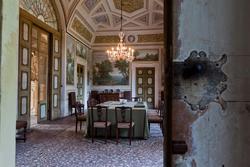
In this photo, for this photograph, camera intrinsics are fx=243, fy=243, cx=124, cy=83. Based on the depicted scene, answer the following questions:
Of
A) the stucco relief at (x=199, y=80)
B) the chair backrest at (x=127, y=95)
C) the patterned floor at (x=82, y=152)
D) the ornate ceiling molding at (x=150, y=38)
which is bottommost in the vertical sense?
the patterned floor at (x=82, y=152)

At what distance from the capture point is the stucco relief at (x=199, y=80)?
4.37ft

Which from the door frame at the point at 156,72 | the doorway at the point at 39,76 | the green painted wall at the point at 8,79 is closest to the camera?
the green painted wall at the point at 8,79

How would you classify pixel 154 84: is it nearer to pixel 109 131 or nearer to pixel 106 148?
pixel 109 131

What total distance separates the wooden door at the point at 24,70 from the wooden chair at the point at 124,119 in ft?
8.67

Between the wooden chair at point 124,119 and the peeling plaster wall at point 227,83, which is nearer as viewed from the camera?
the peeling plaster wall at point 227,83

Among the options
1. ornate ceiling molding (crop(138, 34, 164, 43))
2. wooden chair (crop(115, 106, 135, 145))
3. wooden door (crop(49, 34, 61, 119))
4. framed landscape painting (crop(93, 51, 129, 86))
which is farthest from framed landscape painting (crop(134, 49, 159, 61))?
wooden chair (crop(115, 106, 135, 145))

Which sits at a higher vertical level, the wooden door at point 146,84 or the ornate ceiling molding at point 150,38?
the ornate ceiling molding at point 150,38

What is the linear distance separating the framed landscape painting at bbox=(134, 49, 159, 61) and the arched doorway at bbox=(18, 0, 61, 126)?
4848mm

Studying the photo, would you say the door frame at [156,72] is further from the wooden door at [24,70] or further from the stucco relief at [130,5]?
the wooden door at [24,70]

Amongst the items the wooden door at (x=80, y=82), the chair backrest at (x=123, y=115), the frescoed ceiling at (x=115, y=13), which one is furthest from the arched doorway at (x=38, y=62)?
the chair backrest at (x=123, y=115)

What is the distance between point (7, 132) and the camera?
1.60m

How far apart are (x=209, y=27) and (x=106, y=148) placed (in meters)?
3.93

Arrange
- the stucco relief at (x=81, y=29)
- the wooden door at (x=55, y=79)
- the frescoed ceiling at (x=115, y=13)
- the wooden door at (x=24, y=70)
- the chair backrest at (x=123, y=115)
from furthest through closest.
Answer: the stucco relief at (x=81, y=29)
the frescoed ceiling at (x=115, y=13)
the wooden door at (x=55, y=79)
the wooden door at (x=24, y=70)
the chair backrest at (x=123, y=115)

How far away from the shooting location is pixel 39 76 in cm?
788
